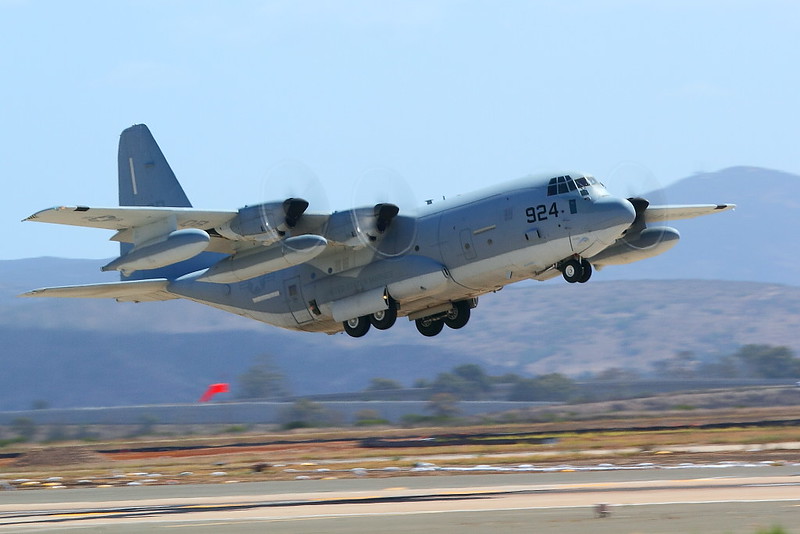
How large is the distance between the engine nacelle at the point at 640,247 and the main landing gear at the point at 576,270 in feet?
6.99

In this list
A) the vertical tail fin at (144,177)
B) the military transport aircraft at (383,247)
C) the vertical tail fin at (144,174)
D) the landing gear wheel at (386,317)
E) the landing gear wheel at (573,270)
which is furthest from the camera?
the vertical tail fin at (144,174)

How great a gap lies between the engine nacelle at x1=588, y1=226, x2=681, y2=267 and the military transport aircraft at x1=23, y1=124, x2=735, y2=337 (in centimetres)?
3

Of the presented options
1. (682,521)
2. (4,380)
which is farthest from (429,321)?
(4,380)

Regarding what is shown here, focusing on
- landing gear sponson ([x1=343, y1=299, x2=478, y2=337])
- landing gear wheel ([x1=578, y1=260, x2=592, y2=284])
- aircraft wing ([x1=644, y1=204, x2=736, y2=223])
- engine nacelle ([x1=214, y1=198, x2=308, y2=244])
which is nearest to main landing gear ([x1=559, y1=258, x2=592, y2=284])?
landing gear wheel ([x1=578, y1=260, x2=592, y2=284])

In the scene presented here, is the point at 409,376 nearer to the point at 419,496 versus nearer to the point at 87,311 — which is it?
the point at 87,311

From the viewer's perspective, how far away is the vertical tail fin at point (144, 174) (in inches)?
1442

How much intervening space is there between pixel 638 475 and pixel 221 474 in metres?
10.9

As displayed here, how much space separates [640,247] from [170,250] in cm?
1340

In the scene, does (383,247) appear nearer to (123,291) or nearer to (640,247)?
(640,247)

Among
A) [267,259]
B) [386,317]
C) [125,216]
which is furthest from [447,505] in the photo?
[125,216]

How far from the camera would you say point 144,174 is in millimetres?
37062

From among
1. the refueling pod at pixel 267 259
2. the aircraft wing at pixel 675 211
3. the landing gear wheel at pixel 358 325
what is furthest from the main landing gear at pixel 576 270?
the refueling pod at pixel 267 259

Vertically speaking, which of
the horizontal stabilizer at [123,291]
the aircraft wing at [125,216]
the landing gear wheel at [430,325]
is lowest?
the landing gear wheel at [430,325]

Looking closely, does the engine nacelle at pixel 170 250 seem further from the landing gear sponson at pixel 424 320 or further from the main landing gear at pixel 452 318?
the main landing gear at pixel 452 318
